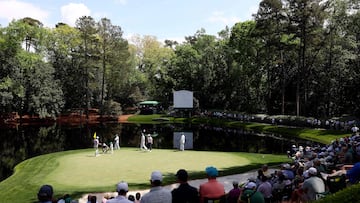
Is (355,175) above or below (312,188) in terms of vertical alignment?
above

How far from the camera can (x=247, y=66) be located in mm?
79375

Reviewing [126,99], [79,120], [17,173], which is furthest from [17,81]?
[17,173]

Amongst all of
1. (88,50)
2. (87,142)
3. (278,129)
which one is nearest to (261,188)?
(87,142)

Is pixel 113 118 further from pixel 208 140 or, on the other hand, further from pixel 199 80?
pixel 208 140

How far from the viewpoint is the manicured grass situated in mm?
20938

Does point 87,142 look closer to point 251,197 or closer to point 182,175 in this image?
point 251,197

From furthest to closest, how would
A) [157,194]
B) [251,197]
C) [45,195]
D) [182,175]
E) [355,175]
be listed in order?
[355,175]
[251,197]
[182,175]
[157,194]
[45,195]

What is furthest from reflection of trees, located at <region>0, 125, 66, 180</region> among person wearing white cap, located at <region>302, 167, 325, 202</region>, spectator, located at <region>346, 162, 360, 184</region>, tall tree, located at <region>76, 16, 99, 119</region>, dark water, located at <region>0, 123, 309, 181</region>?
spectator, located at <region>346, 162, 360, 184</region>

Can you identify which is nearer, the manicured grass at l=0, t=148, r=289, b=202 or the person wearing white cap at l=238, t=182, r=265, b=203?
the person wearing white cap at l=238, t=182, r=265, b=203

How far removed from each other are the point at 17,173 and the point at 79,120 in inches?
2119

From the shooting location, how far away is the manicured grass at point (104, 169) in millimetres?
20938

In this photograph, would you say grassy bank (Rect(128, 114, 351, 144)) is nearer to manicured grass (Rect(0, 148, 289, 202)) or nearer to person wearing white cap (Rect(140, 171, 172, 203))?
manicured grass (Rect(0, 148, 289, 202))

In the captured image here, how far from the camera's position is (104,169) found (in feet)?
84.8

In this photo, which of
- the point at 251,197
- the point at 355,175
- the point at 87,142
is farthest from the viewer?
the point at 87,142
